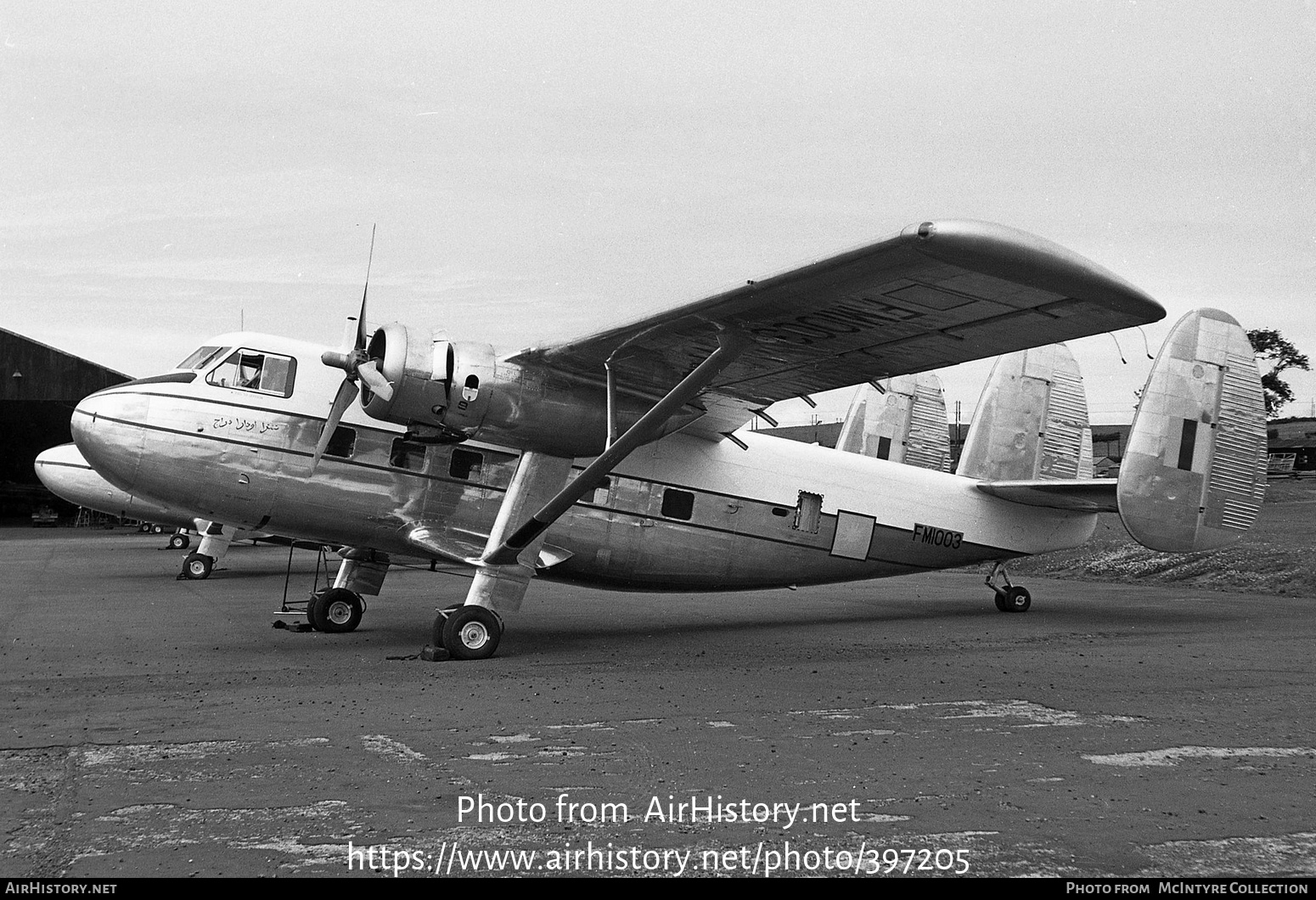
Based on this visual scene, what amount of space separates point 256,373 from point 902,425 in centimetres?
1175

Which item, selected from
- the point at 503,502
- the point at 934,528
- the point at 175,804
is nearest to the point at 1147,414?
the point at 934,528

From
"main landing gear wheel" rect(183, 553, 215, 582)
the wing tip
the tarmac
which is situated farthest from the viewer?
"main landing gear wheel" rect(183, 553, 215, 582)

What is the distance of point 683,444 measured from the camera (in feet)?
42.2

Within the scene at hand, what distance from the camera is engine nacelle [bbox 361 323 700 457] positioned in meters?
10.3

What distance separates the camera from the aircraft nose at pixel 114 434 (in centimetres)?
1110

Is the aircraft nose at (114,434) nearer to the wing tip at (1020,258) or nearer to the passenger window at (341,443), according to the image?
the passenger window at (341,443)

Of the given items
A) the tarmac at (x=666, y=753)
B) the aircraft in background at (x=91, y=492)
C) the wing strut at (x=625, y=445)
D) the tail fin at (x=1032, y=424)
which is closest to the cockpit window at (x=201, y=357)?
the tarmac at (x=666, y=753)

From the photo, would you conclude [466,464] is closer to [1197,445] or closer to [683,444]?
[683,444]

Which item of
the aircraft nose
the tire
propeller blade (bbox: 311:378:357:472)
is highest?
propeller blade (bbox: 311:378:357:472)

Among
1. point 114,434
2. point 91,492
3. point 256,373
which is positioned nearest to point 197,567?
point 91,492

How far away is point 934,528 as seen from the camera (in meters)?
14.5

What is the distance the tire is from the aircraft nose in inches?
470

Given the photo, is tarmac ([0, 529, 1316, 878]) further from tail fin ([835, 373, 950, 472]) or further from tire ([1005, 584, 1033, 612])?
tail fin ([835, 373, 950, 472])

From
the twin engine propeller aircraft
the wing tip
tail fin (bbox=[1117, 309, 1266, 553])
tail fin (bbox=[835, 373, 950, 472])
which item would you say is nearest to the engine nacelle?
the twin engine propeller aircraft
